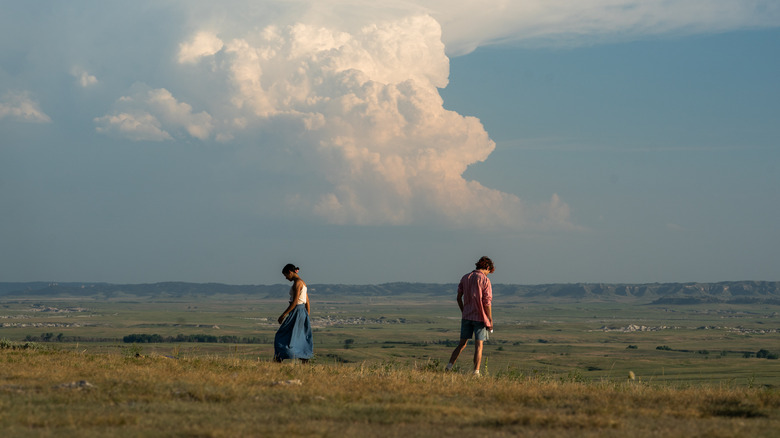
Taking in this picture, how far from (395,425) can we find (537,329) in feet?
517

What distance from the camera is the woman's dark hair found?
15891mm

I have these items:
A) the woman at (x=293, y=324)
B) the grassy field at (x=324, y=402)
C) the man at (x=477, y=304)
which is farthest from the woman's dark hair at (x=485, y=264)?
the woman at (x=293, y=324)

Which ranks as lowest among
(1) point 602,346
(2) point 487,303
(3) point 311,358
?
(1) point 602,346

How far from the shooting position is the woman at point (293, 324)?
16.6m

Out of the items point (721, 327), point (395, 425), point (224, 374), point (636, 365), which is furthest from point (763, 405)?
point (721, 327)

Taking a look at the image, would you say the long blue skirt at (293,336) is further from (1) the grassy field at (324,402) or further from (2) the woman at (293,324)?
(1) the grassy field at (324,402)

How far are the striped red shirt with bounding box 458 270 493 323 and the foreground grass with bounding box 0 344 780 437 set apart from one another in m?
1.26

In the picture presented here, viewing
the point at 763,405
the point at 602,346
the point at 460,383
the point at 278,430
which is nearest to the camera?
the point at 278,430

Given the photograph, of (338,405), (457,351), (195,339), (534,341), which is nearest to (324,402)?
(338,405)

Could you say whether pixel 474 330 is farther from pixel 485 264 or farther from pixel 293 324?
pixel 293 324

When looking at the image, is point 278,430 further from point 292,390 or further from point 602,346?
point 602,346

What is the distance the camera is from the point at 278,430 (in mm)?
8828

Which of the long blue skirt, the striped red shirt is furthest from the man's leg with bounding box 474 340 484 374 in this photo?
the long blue skirt

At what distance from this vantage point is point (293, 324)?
54.5 feet
